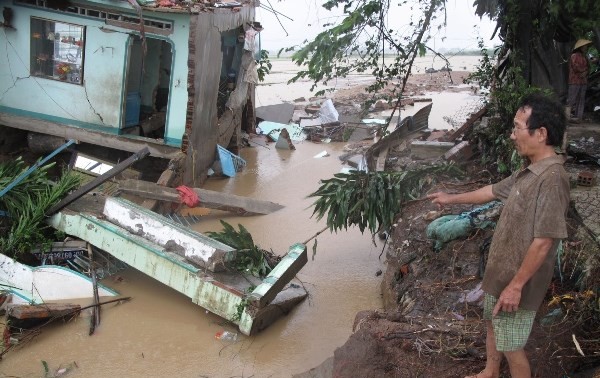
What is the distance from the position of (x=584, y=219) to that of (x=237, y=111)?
8444 millimetres

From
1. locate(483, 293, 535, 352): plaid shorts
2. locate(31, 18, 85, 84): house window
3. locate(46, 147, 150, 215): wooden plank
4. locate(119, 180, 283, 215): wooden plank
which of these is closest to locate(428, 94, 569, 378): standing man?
locate(483, 293, 535, 352): plaid shorts

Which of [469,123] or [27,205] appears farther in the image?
[469,123]

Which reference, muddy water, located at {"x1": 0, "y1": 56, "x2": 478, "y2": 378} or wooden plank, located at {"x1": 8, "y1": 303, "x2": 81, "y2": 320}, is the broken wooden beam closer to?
wooden plank, located at {"x1": 8, "y1": 303, "x2": 81, "y2": 320}

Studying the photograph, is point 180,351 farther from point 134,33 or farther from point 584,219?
point 134,33

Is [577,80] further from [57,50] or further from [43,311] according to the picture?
[57,50]

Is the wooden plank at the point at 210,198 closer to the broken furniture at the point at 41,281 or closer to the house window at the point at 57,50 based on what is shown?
the broken furniture at the point at 41,281

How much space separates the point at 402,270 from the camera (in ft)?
19.5

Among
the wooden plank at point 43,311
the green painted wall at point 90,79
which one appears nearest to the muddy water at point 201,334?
the wooden plank at point 43,311

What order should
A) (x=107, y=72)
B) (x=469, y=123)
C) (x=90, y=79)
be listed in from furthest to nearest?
1. (x=469, y=123)
2. (x=90, y=79)
3. (x=107, y=72)

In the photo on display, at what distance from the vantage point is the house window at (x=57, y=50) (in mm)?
9634

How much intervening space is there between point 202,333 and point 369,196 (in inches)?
91.4

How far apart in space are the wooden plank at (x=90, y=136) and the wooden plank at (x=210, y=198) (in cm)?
113

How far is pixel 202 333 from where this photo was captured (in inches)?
234

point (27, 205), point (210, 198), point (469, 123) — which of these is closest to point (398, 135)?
point (469, 123)
